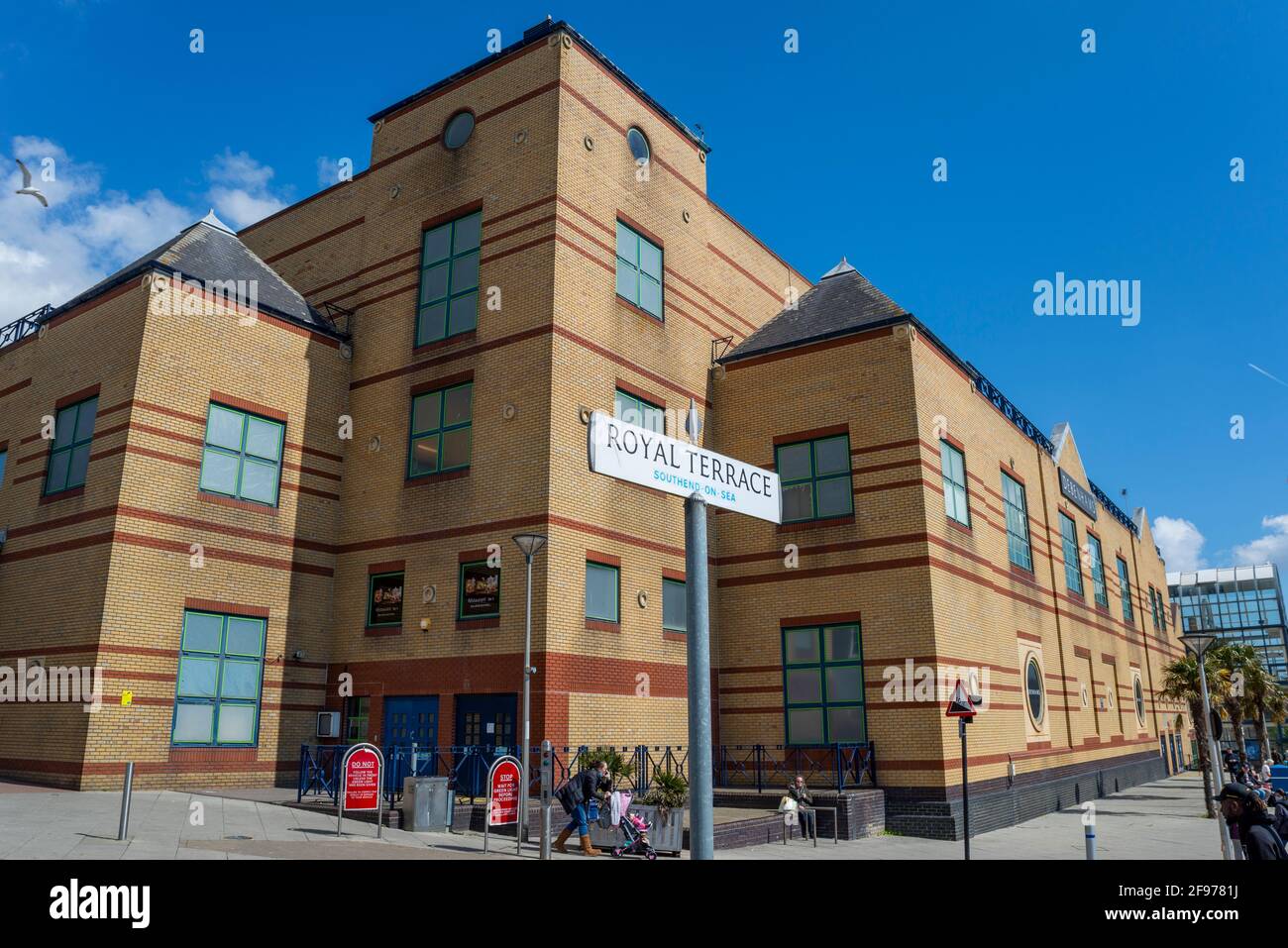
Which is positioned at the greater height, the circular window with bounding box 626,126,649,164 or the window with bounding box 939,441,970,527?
the circular window with bounding box 626,126,649,164

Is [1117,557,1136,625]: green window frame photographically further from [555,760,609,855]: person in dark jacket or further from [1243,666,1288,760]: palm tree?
[555,760,609,855]: person in dark jacket

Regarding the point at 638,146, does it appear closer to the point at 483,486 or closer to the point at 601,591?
the point at 483,486

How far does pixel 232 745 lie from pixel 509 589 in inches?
266

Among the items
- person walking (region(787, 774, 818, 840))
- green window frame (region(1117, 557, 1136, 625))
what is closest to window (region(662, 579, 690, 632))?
person walking (region(787, 774, 818, 840))

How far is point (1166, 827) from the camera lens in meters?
21.4

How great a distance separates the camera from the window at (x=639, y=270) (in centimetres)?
2139

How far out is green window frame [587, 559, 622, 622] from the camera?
723 inches

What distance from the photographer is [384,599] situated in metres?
20.2

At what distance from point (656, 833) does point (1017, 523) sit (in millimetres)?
17647

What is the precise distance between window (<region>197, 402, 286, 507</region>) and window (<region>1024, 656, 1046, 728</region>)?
775 inches

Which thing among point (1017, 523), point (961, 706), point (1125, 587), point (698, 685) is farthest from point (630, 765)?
point (1125, 587)

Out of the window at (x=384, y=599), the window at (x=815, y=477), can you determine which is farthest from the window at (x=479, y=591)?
the window at (x=815, y=477)
